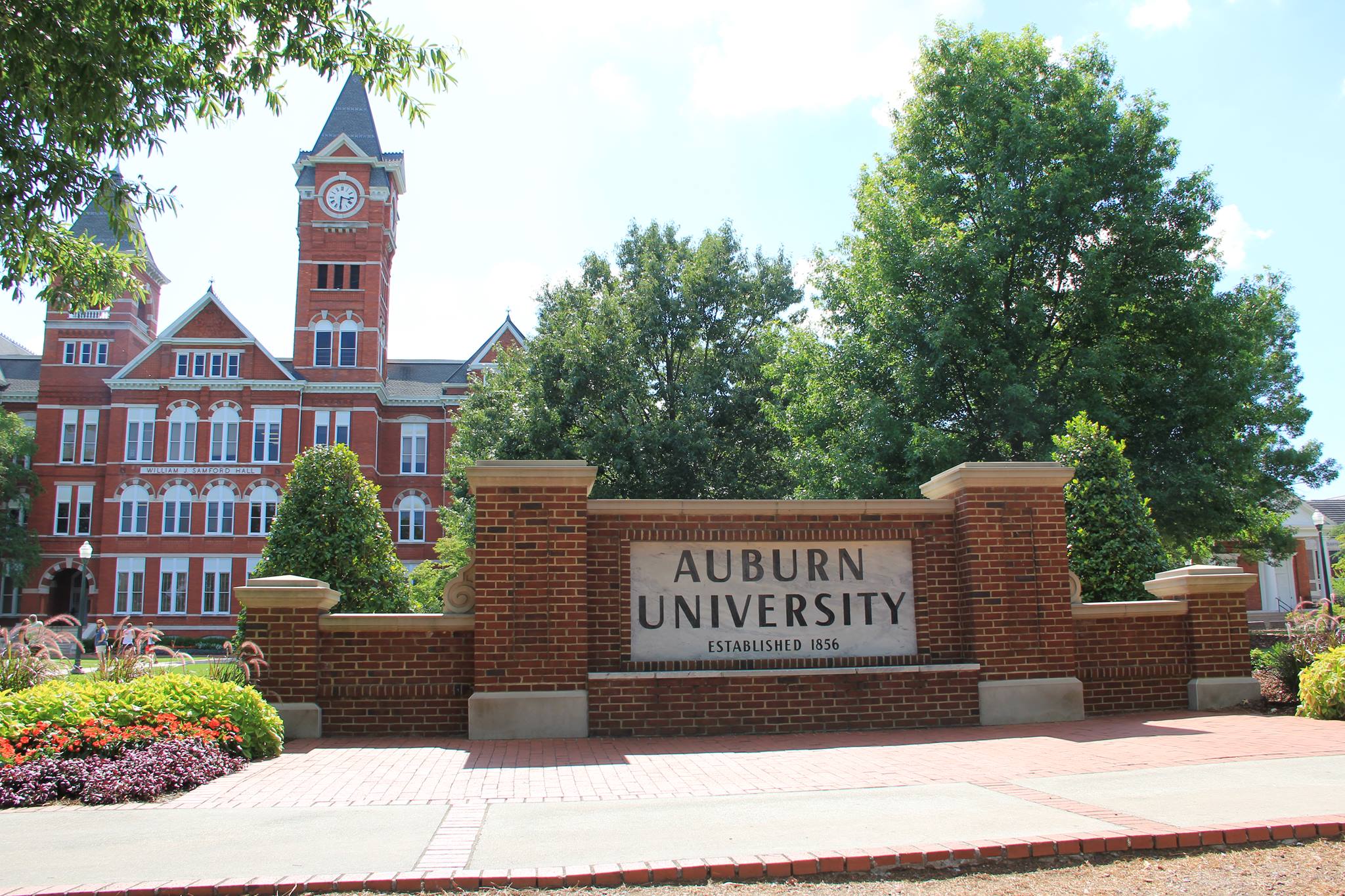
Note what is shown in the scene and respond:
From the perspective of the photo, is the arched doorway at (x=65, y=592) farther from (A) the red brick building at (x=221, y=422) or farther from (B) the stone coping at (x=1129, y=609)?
(B) the stone coping at (x=1129, y=609)

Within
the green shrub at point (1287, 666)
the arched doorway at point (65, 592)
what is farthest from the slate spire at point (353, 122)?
the green shrub at point (1287, 666)

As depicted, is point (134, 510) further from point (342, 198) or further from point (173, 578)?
point (342, 198)

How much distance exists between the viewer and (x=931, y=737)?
9.13 m

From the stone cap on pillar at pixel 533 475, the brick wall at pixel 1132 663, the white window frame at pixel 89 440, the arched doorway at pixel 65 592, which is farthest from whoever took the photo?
the arched doorway at pixel 65 592

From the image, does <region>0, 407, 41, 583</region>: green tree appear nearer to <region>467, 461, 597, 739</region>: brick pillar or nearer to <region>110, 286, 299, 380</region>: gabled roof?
<region>110, 286, 299, 380</region>: gabled roof

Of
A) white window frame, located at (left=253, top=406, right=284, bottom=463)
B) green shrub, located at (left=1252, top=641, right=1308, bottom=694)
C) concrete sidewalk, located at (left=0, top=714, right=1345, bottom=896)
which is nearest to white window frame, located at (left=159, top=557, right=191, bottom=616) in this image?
white window frame, located at (left=253, top=406, right=284, bottom=463)

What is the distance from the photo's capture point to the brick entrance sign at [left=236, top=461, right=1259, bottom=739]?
9.36m

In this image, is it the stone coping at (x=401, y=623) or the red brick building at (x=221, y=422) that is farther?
the red brick building at (x=221, y=422)

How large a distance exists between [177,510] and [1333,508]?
66693 mm

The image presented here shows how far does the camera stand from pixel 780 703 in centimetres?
964

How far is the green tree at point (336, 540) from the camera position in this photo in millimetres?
13086

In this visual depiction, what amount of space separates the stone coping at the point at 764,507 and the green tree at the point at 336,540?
468cm

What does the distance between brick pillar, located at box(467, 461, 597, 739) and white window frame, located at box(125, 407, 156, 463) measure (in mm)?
41607

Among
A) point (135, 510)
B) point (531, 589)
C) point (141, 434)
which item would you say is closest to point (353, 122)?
point (141, 434)
